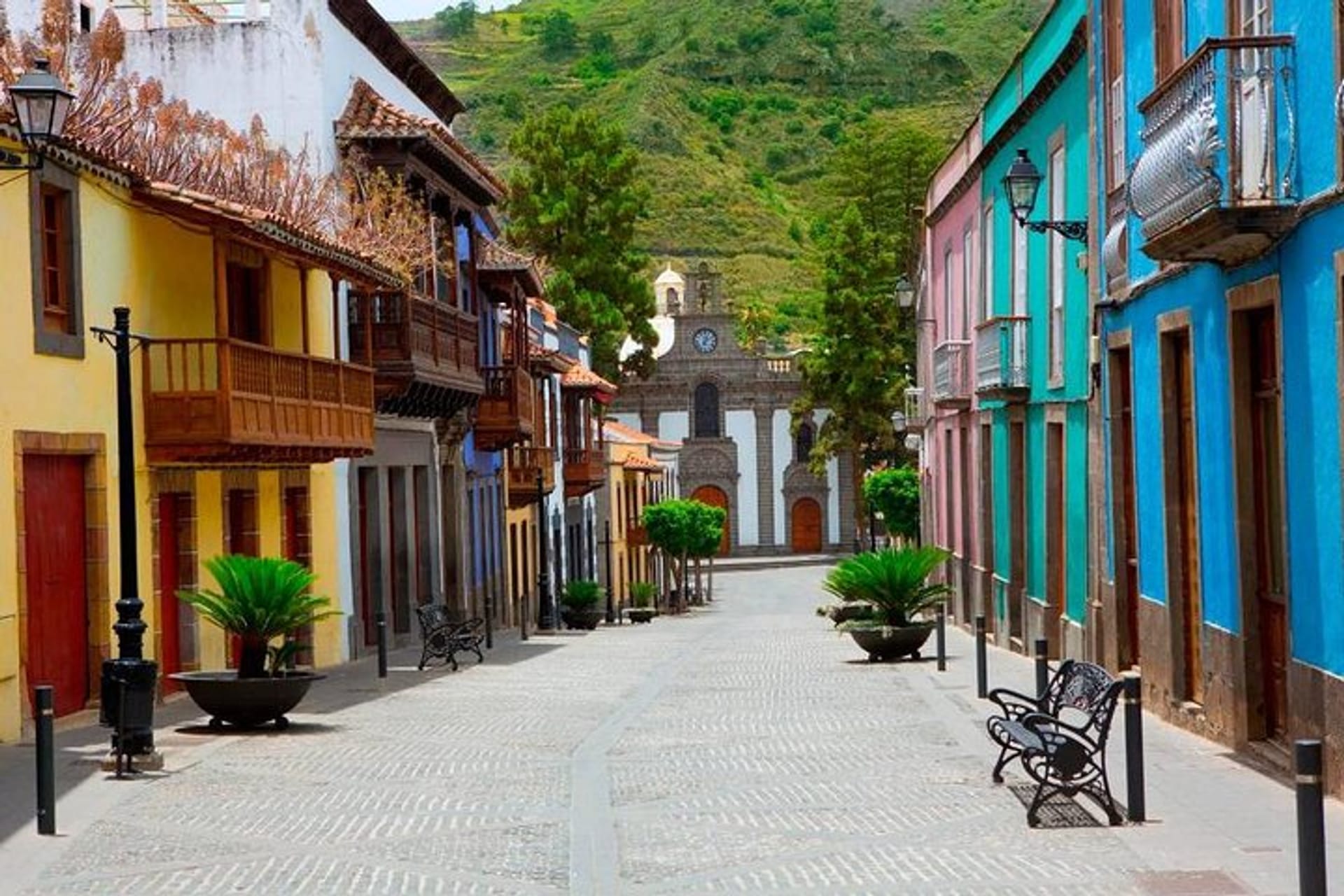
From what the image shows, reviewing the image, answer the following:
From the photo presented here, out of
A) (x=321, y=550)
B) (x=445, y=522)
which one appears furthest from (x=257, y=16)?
(x=445, y=522)

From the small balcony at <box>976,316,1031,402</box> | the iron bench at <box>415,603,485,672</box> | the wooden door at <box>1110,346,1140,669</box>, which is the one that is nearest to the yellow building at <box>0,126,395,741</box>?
the iron bench at <box>415,603,485,672</box>

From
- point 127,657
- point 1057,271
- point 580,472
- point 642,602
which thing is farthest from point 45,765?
point 642,602

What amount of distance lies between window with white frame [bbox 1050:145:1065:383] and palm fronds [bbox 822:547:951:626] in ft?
8.76

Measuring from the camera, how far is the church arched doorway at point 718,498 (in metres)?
96.3

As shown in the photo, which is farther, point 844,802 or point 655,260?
point 655,260

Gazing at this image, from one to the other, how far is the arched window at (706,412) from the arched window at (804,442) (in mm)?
3533

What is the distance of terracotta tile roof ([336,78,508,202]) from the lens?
95.7 ft

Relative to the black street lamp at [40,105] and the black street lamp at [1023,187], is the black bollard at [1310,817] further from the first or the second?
the black street lamp at [1023,187]

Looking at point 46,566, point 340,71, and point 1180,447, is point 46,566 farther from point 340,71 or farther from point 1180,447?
point 340,71

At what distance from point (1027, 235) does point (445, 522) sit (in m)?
12.7

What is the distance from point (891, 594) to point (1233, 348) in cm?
1152

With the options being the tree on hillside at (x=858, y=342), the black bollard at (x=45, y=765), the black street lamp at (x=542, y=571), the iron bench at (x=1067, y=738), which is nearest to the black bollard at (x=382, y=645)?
the iron bench at (x=1067, y=738)

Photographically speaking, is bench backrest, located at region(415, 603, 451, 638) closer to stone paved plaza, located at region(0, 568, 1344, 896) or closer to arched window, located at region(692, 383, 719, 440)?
stone paved plaza, located at region(0, 568, 1344, 896)

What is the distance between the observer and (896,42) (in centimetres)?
19725
